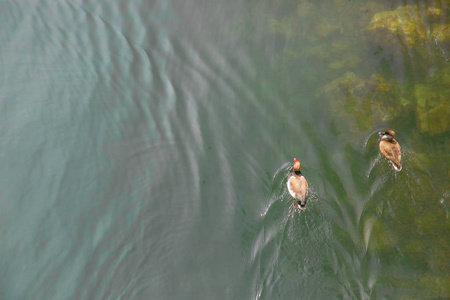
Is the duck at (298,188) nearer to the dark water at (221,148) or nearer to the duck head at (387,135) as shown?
the dark water at (221,148)

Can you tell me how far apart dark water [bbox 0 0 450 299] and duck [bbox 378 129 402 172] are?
0.19 metres

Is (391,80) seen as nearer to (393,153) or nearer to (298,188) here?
(393,153)

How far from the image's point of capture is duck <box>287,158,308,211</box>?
7.71m

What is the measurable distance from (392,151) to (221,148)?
311 centimetres

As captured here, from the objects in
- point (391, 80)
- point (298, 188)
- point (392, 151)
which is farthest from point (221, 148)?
point (391, 80)

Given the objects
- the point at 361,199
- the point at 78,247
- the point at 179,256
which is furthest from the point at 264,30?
the point at 78,247

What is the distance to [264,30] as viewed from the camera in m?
10.0

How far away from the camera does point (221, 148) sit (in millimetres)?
8594

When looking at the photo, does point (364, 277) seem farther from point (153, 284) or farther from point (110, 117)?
point (110, 117)

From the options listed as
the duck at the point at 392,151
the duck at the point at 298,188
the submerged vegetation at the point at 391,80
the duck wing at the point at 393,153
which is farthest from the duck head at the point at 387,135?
the duck at the point at 298,188

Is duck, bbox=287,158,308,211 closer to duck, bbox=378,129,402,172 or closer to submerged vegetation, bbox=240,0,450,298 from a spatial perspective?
submerged vegetation, bbox=240,0,450,298

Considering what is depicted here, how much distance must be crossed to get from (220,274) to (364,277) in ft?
7.52

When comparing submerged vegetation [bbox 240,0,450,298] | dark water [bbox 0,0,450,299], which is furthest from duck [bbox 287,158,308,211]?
submerged vegetation [bbox 240,0,450,298]

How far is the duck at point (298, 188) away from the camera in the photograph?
25.3 ft
